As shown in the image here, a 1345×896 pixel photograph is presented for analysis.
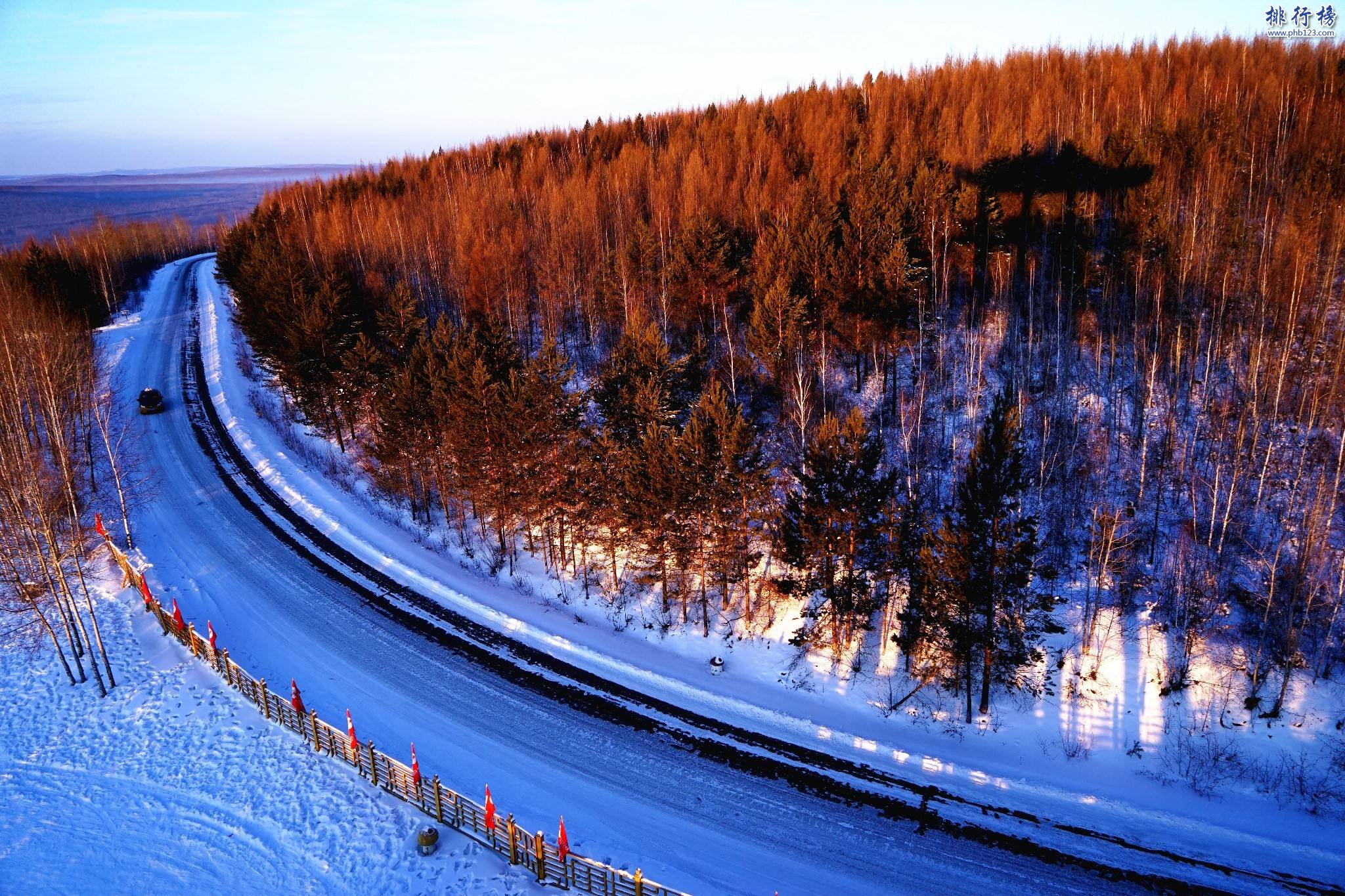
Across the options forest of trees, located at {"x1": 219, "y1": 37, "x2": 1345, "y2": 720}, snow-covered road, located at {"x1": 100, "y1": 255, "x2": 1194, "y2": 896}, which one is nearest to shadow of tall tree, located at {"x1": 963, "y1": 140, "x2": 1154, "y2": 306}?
forest of trees, located at {"x1": 219, "y1": 37, "x2": 1345, "y2": 720}

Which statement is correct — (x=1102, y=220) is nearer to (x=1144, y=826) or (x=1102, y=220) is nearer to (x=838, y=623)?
(x=838, y=623)

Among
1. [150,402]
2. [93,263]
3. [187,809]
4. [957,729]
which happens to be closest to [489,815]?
[187,809]

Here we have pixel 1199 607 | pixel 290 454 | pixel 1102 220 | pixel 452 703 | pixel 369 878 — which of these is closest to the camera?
pixel 369 878

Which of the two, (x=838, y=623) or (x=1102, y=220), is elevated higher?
(x=1102, y=220)

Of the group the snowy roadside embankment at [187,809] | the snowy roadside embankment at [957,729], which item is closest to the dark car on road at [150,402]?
the snowy roadside embankment at [957,729]

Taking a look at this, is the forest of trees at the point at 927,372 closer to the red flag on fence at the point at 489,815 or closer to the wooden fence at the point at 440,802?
the wooden fence at the point at 440,802

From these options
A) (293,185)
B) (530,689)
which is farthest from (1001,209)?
(293,185)

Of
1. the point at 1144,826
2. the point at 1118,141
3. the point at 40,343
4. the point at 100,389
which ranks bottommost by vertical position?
the point at 1144,826

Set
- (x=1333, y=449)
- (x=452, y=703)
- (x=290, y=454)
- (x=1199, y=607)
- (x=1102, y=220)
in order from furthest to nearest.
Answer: (x=1102, y=220)
(x=290, y=454)
(x=1333, y=449)
(x=1199, y=607)
(x=452, y=703)
